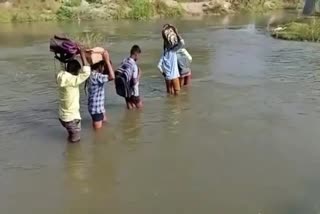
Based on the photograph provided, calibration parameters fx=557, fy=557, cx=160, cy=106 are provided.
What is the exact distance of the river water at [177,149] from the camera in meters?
5.71

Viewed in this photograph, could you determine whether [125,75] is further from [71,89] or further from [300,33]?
[300,33]

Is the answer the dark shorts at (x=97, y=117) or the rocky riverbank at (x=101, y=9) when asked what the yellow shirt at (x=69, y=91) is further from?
the rocky riverbank at (x=101, y=9)

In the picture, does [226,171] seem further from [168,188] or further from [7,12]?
[7,12]

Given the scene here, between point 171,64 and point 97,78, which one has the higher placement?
point 97,78

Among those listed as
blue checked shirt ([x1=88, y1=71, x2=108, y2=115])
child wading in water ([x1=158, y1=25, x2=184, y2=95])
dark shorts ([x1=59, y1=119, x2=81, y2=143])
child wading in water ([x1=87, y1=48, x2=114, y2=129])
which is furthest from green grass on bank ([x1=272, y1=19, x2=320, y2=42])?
dark shorts ([x1=59, y1=119, x2=81, y2=143])

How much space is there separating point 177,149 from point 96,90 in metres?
1.57

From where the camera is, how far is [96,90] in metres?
8.05

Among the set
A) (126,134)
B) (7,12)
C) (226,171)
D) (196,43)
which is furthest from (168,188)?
(7,12)

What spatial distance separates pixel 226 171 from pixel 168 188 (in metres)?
0.84

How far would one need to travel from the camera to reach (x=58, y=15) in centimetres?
3209

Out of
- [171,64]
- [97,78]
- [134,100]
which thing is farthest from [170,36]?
[97,78]

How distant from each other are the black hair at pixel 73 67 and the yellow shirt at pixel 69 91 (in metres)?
0.06

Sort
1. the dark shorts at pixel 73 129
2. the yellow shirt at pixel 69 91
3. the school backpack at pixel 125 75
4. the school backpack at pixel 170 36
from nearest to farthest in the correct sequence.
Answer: the yellow shirt at pixel 69 91 → the dark shorts at pixel 73 129 → the school backpack at pixel 125 75 → the school backpack at pixel 170 36

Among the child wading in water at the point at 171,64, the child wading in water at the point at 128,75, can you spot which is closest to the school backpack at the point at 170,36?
the child wading in water at the point at 171,64
